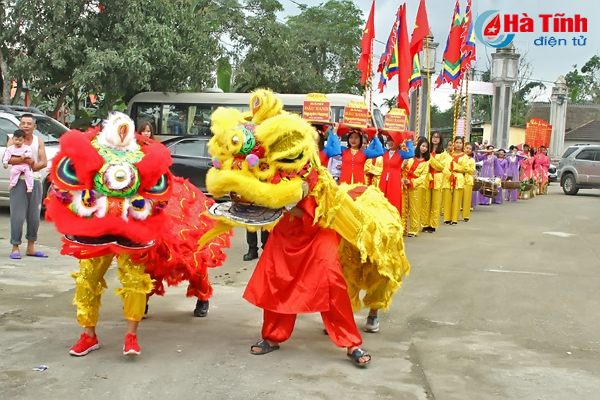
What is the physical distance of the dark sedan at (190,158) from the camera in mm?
12935

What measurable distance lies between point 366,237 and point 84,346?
2013mm

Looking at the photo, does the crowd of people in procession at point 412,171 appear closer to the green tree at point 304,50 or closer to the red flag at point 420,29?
the red flag at point 420,29

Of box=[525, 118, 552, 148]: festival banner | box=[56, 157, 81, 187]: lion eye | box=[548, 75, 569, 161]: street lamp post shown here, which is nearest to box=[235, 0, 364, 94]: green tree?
box=[525, 118, 552, 148]: festival banner

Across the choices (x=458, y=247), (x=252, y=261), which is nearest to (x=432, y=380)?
(x=252, y=261)

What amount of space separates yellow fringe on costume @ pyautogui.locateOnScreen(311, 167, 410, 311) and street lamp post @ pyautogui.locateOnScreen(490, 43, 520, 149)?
2159 cm

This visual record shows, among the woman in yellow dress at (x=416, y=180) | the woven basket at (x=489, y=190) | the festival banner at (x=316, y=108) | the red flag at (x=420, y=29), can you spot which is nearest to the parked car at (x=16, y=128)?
the festival banner at (x=316, y=108)

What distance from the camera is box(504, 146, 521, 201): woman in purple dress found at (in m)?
17.7

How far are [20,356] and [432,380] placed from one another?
105 inches

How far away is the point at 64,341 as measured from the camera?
14.5ft

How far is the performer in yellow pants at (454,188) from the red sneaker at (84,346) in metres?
9.10

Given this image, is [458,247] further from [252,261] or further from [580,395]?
[580,395]

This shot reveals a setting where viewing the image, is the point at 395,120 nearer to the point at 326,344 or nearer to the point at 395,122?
the point at 395,122

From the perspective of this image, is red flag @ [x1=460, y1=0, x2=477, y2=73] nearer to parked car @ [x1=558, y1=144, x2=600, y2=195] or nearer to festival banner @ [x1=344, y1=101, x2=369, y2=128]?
festival banner @ [x1=344, y1=101, x2=369, y2=128]

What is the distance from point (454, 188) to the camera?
12.4m
